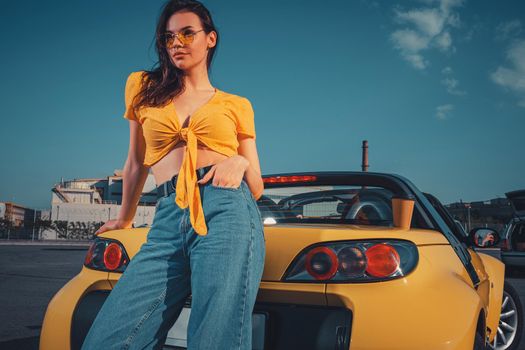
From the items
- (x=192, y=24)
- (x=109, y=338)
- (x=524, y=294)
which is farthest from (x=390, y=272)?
(x=524, y=294)

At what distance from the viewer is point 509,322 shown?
3.67 meters

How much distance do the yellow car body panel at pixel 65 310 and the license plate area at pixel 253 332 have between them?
0.36 meters

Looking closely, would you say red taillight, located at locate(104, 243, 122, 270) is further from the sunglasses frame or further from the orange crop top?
the sunglasses frame

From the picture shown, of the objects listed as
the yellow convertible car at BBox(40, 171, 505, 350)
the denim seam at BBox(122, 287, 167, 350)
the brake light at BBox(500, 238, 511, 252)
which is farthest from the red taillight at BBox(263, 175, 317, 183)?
the brake light at BBox(500, 238, 511, 252)

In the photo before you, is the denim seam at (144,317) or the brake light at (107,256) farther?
the brake light at (107,256)

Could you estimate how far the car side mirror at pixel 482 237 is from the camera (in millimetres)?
2904

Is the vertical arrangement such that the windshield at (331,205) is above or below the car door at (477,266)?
above

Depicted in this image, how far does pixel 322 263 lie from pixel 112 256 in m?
0.88

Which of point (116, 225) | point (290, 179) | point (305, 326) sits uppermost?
point (290, 179)

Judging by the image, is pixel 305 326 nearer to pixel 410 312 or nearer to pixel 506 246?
pixel 410 312

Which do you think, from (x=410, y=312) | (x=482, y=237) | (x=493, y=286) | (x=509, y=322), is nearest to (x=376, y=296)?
(x=410, y=312)

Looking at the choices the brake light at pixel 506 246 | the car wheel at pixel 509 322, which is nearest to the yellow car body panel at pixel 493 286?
the car wheel at pixel 509 322

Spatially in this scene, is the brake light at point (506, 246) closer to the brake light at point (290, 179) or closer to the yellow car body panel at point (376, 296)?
the brake light at point (290, 179)

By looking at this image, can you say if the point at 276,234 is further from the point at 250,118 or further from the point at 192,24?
the point at 192,24
